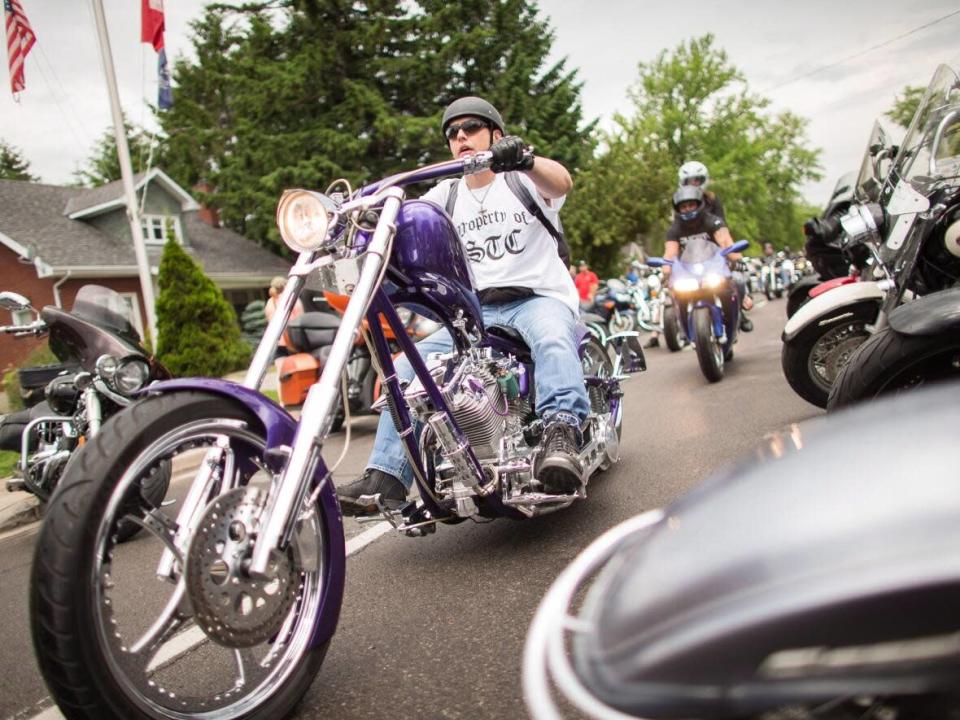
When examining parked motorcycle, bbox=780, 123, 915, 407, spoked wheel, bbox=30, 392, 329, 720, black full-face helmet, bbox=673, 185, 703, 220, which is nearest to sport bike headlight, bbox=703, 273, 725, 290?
black full-face helmet, bbox=673, 185, 703, 220

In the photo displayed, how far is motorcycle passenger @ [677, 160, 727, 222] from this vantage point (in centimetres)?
775

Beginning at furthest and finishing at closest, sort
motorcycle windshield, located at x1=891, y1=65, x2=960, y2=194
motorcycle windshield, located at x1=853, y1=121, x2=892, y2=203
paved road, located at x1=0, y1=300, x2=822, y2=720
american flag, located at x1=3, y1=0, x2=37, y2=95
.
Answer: american flag, located at x1=3, y1=0, x2=37, y2=95 < motorcycle windshield, located at x1=853, y1=121, x2=892, y2=203 < motorcycle windshield, located at x1=891, y1=65, x2=960, y2=194 < paved road, located at x1=0, y1=300, x2=822, y2=720

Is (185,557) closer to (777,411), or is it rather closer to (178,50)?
(777,411)

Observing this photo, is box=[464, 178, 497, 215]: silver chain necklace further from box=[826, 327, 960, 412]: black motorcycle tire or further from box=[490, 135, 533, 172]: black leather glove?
box=[826, 327, 960, 412]: black motorcycle tire

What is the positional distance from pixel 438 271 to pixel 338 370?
31.0 inches

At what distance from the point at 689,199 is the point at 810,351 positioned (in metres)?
3.63

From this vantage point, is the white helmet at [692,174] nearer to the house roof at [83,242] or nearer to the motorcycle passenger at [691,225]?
the motorcycle passenger at [691,225]

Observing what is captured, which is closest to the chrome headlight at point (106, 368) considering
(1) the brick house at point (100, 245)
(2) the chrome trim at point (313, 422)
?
(2) the chrome trim at point (313, 422)

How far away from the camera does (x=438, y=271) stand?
251 cm

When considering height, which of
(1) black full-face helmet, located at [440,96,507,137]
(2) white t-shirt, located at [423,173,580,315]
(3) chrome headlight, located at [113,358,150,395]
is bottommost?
(3) chrome headlight, located at [113,358,150,395]

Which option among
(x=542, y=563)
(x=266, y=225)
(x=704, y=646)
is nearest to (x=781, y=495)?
(x=704, y=646)

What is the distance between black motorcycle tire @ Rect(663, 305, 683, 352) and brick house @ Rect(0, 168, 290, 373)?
623 inches

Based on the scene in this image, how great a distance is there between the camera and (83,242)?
24.7 m

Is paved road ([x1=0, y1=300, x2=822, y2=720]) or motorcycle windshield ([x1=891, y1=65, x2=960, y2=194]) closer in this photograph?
paved road ([x1=0, y1=300, x2=822, y2=720])
